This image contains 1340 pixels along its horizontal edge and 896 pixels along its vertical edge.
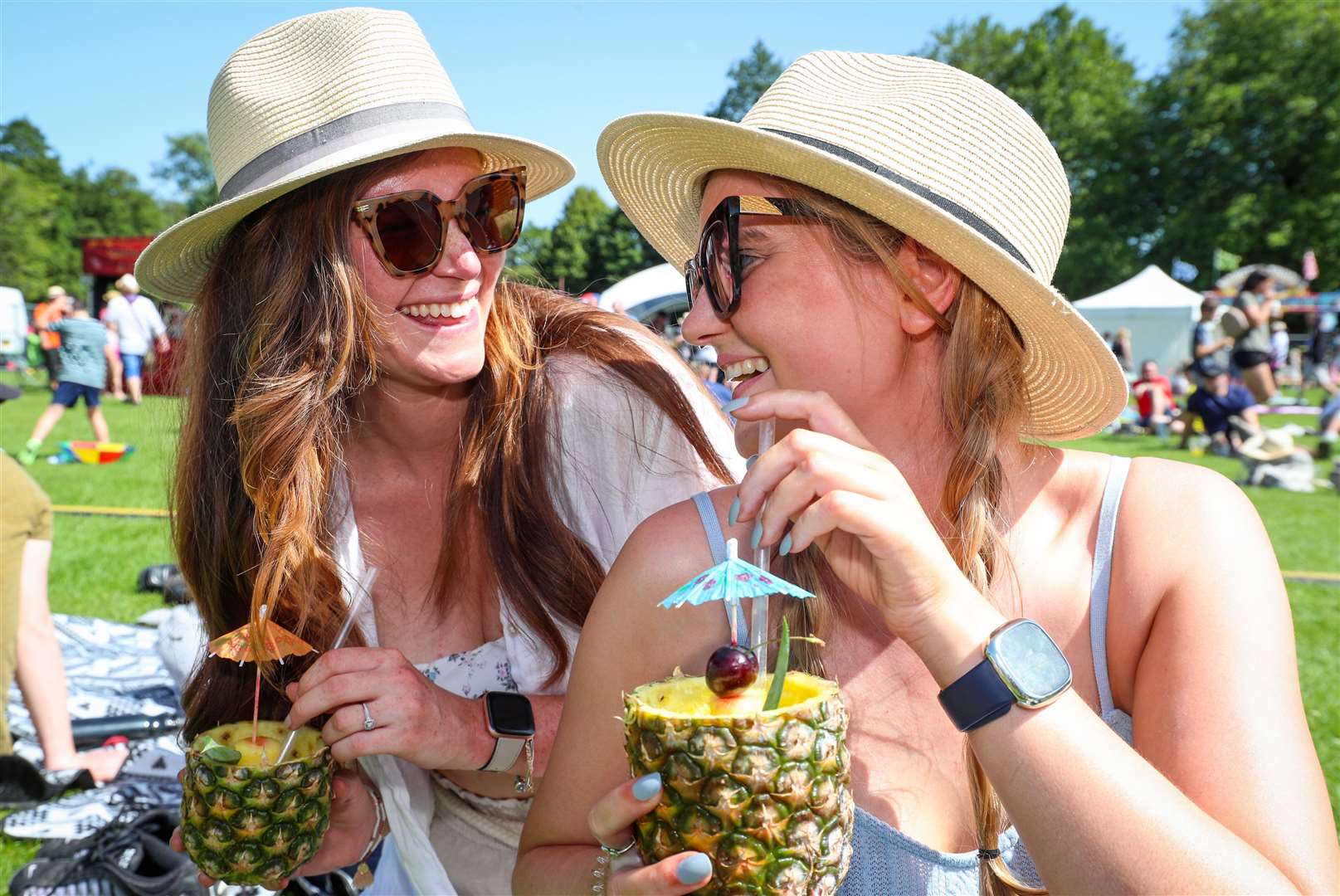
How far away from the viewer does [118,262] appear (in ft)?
136

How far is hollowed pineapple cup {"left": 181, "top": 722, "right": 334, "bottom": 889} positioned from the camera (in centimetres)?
215

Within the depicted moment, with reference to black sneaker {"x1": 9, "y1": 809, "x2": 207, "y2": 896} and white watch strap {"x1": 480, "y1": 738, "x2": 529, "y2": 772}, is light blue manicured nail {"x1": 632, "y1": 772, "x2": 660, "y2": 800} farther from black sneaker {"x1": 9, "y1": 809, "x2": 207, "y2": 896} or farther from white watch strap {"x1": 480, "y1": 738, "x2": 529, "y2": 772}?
black sneaker {"x1": 9, "y1": 809, "x2": 207, "y2": 896}

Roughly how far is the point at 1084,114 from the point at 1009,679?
193 ft

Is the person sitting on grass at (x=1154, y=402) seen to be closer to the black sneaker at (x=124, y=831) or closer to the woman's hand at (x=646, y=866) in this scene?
the black sneaker at (x=124, y=831)

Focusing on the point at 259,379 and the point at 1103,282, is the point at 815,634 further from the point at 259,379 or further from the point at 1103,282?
the point at 1103,282

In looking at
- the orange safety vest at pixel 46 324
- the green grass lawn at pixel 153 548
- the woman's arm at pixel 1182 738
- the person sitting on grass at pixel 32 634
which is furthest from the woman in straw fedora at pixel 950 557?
the orange safety vest at pixel 46 324

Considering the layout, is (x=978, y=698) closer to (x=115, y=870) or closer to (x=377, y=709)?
(x=377, y=709)

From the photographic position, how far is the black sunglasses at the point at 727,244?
201 cm

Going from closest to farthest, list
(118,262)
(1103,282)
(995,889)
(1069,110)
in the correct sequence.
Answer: (995,889)
(118,262)
(1103,282)
(1069,110)

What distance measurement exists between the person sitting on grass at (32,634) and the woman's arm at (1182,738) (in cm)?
464

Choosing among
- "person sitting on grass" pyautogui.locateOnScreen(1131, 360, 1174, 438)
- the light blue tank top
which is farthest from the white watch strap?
"person sitting on grass" pyautogui.locateOnScreen(1131, 360, 1174, 438)

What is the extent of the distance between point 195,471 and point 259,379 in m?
0.39

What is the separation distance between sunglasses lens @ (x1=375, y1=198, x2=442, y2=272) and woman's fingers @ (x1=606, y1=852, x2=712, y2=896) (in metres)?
1.75

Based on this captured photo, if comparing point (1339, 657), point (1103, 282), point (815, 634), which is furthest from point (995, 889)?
point (1103, 282)
